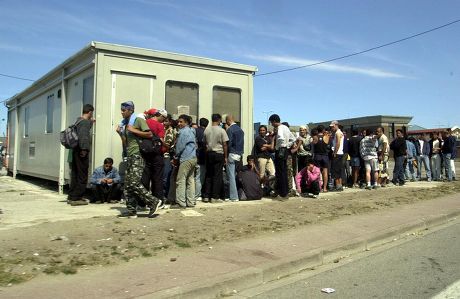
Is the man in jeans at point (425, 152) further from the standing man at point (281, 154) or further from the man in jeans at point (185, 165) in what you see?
the man in jeans at point (185, 165)

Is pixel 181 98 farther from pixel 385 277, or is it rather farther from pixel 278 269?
pixel 385 277

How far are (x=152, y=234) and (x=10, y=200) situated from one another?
209 inches

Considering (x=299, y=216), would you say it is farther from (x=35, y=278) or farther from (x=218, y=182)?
(x=35, y=278)

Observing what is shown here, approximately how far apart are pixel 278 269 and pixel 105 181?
16.4 ft

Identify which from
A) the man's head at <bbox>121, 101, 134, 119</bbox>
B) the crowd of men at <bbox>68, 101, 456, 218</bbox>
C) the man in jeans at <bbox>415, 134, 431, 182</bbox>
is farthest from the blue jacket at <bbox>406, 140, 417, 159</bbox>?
the man's head at <bbox>121, 101, 134, 119</bbox>

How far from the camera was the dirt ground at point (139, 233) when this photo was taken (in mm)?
5520

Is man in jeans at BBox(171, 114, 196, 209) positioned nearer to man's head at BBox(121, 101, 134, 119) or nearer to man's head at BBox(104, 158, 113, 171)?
man's head at BBox(121, 101, 134, 119)

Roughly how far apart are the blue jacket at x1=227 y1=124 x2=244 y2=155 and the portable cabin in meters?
0.93

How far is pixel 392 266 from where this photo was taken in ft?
20.3

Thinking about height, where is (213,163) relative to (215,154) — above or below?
below

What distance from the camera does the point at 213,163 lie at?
9953 mm

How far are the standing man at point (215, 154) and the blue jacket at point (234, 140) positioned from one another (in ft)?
1.29

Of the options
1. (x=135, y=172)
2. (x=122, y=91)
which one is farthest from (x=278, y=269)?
(x=122, y=91)

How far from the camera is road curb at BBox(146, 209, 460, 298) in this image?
4832 mm
